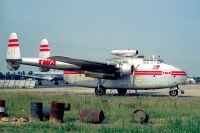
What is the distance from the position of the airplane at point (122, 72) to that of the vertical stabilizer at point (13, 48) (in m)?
3.69

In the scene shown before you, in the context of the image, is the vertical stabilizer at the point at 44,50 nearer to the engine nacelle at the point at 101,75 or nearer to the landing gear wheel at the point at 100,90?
the engine nacelle at the point at 101,75

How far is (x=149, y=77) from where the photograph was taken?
35594 mm

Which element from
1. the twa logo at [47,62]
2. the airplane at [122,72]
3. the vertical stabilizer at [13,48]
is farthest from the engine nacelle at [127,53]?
the vertical stabilizer at [13,48]

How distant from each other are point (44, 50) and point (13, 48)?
10.6ft

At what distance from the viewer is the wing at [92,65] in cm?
3550

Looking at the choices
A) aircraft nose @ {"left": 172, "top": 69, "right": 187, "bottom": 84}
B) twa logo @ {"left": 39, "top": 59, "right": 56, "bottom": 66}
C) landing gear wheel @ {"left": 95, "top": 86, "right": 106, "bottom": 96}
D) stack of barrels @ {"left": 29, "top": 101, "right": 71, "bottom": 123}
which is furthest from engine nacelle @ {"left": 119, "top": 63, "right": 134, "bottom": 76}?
stack of barrels @ {"left": 29, "top": 101, "right": 71, "bottom": 123}

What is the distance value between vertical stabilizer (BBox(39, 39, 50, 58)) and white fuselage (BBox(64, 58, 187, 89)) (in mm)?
8767

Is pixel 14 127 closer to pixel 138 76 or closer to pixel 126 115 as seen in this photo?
pixel 126 115

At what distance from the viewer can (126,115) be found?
19.3 meters

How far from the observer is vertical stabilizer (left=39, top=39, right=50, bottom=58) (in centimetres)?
4322

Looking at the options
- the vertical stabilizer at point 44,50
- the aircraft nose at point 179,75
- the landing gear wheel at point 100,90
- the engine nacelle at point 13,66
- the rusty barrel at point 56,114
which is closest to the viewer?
the rusty barrel at point 56,114

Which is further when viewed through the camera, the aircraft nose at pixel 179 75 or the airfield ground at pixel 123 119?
the aircraft nose at pixel 179 75

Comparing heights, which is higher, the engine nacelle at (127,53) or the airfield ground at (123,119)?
the engine nacelle at (127,53)

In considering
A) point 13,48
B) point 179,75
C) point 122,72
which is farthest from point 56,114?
point 13,48
